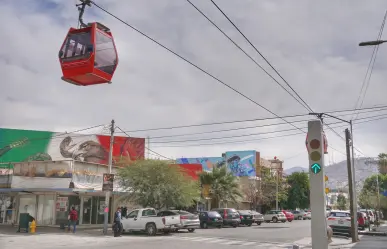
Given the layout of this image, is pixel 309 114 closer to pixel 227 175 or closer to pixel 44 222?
pixel 44 222

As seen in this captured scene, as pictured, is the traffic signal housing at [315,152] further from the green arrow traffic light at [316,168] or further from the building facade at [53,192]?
the building facade at [53,192]

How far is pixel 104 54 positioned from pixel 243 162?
65518 millimetres

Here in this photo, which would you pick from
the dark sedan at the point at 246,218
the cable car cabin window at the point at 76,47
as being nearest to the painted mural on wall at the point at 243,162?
the dark sedan at the point at 246,218

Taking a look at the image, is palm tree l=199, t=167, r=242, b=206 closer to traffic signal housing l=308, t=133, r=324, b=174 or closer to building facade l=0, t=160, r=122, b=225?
building facade l=0, t=160, r=122, b=225

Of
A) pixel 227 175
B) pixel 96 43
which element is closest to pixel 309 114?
pixel 96 43

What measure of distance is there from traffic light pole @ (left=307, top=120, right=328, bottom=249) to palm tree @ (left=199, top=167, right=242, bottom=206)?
29.6m

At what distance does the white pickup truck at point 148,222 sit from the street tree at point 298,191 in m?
47.5

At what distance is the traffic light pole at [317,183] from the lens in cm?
1614

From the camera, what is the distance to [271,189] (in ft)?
217

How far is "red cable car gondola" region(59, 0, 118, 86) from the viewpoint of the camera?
11.2 meters

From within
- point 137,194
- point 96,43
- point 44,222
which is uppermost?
point 96,43

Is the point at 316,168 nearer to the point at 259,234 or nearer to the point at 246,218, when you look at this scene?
the point at 259,234

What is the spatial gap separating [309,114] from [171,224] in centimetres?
1118

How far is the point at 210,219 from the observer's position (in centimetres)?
3481
